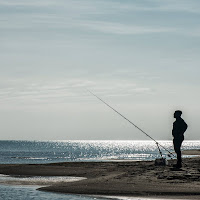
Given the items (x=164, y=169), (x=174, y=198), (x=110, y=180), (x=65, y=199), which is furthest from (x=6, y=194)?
(x=164, y=169)

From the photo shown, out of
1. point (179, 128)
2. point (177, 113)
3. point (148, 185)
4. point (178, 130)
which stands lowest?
point (148, 185)

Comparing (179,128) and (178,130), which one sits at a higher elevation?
(179,128)

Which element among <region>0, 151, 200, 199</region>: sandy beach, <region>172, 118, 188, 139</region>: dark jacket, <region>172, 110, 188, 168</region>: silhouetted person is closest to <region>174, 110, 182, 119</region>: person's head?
<region>172, 110, 188, 168</region>: silhouetted person

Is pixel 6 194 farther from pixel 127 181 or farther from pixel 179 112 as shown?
pixel 179 112

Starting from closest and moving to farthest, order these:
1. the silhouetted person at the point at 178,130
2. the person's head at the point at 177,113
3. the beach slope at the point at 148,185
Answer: the beach slope at the point at 148,185 → the person's head at the point at 177,113 → the silhouetted person at the point at 178,130

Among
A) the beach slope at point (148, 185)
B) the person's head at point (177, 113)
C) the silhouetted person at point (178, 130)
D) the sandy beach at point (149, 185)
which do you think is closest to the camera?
the sandy beach at point (149, 185)

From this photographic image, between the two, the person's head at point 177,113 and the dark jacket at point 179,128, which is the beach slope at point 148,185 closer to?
the dark jacket at point 179,128

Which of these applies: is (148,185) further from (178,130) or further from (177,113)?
(177,113)

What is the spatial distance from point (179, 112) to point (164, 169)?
317 centimetres

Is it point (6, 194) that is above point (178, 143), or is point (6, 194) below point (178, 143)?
below

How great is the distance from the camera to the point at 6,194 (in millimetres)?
22156

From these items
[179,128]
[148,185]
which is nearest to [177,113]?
[179,128]

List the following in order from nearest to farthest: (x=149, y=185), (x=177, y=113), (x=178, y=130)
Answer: (x=149, y=185) < (x=177, y=113) < (x=178, y=130)

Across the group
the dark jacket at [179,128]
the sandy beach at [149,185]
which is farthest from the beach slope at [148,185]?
the dark jacket at [179,128]
